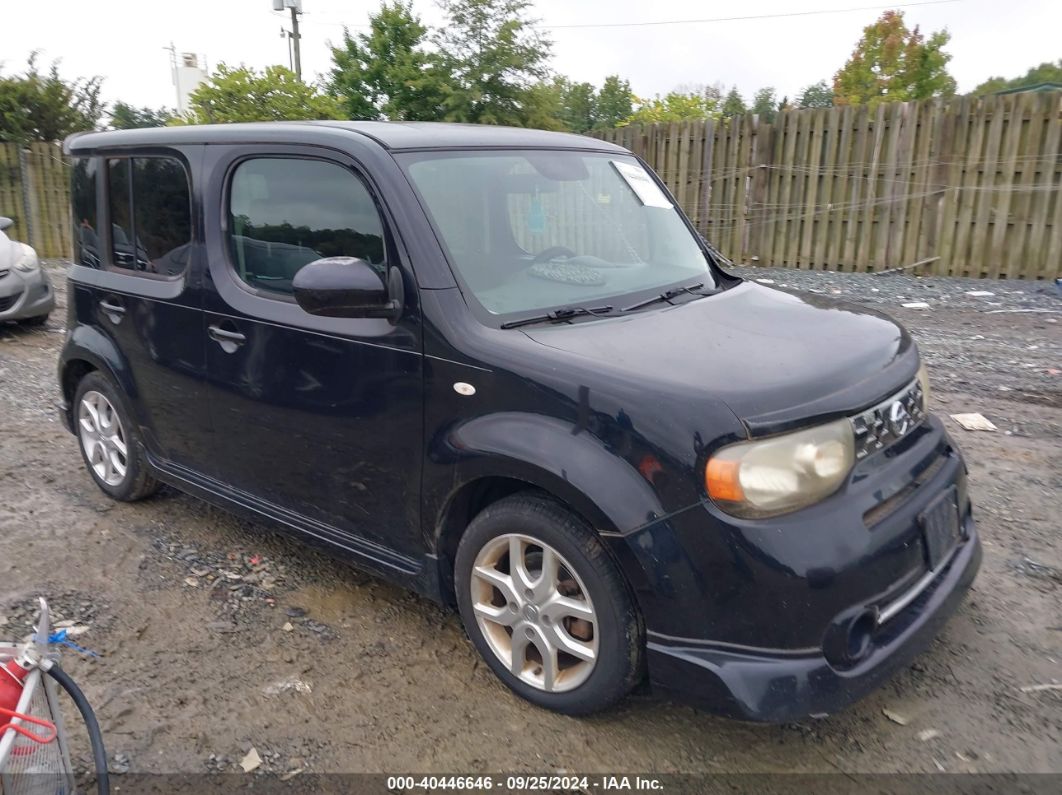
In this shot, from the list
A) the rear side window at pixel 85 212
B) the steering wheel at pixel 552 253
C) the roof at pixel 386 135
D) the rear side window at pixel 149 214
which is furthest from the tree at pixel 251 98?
the steering wheel at pixel 552 253

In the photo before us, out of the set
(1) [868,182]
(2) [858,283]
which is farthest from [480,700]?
→ (1) [868,182]

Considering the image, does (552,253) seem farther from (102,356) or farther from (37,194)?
(37,194)

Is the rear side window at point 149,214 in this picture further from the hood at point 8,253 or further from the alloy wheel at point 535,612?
the hood at point 8,253

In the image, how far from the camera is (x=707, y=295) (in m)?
3.43

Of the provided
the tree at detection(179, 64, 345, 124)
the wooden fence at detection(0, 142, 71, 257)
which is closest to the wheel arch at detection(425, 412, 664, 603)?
the tree at detection(179, 64, 345, 124)

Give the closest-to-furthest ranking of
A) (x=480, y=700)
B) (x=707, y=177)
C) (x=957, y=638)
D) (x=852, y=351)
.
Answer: (x=852, y=351)
(x=480, y=700)
(x=957, y=638)
(x=707, y=177)

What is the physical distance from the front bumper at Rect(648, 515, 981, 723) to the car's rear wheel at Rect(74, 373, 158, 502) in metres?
3.06

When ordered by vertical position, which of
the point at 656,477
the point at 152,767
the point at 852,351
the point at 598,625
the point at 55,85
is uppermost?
the point at 55,85

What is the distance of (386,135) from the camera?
10.5 ft

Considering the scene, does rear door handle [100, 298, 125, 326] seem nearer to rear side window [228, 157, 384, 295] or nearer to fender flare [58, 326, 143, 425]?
fender flare [58, 326, 143, 425]

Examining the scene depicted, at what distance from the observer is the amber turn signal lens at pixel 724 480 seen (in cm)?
232

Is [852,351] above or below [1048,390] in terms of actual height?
above

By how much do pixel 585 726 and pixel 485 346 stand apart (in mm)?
1303

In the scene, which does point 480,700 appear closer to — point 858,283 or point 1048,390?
point 1048,390
